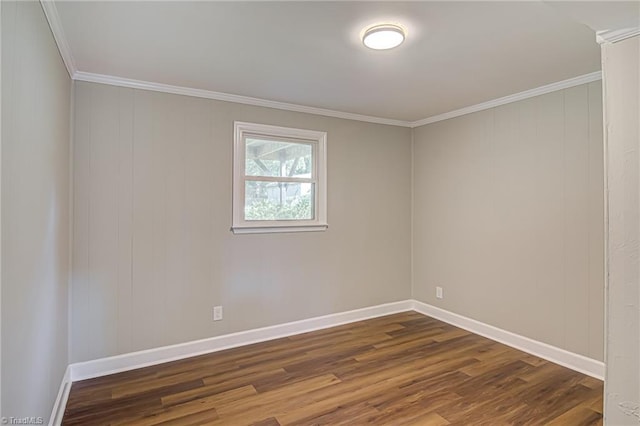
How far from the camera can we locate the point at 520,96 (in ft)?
10.8

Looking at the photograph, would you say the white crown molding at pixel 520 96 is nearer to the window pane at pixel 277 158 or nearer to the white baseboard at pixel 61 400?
the window pane at pixel 277 158

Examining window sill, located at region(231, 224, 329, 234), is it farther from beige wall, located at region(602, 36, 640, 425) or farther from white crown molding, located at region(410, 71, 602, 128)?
beige wall, located at region(602, 36, 640, 425)

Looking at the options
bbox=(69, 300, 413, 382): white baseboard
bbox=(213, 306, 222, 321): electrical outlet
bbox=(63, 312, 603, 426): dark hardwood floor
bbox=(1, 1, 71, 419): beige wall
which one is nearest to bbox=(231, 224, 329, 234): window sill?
bbox=(213, 306, 222, 321): electrical outlet

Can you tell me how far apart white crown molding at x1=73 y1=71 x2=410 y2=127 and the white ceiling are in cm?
8

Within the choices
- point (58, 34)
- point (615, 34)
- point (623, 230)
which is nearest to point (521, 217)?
point (623, 230)

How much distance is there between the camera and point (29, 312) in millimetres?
1619

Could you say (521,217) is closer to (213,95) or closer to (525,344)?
(525,344)

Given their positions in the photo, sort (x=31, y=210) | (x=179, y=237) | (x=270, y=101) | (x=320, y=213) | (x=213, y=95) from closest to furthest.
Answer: (x=31, y=210) → (x=179, y=237) → (x=213, y=95) → (x=270, y=101) → (x=320, y=213)

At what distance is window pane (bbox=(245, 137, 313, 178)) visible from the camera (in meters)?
3.54

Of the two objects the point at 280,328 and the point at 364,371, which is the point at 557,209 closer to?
the point at 364,371

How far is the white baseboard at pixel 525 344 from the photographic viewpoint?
2.86 metres

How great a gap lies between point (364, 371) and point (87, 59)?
317 centimetres

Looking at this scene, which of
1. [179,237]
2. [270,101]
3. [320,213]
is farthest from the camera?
[320,213]

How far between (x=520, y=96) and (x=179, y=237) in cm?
340
